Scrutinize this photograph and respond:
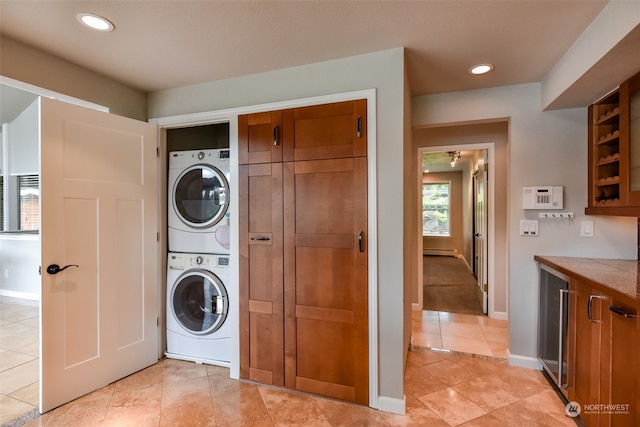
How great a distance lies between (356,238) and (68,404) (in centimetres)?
225

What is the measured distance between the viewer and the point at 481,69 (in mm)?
2205

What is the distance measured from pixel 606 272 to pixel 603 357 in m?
0.55

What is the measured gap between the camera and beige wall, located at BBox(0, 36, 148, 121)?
72.4 inches

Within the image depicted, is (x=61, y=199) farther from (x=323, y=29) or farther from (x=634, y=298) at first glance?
(x=634, y=298)

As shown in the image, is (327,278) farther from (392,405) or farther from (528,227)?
(528,227)

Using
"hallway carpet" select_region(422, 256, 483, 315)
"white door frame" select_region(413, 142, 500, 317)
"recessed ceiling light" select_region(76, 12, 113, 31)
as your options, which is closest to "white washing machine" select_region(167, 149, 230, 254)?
"recessed ceiling light" select_region(76, 12, 113, 31)

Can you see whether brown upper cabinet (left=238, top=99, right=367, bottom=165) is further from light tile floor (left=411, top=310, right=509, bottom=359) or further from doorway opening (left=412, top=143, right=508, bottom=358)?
light tile floor (left=411, top=310, right=509, bottom=359)

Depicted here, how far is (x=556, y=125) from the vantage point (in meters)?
2.38

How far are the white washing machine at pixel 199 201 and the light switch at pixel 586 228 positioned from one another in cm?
283

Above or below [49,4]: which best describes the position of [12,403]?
below

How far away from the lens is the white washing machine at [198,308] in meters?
2.49

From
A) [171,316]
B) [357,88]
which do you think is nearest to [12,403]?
[171,316]

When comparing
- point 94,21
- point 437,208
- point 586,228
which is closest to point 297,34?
point 94,21

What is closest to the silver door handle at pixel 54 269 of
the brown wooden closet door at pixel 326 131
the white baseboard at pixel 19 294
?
the brown wooden closet door at pixel 326 131
